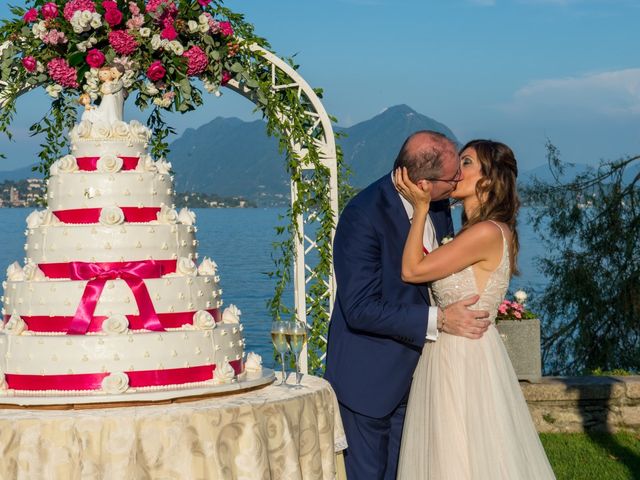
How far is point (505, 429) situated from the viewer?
4754 mm

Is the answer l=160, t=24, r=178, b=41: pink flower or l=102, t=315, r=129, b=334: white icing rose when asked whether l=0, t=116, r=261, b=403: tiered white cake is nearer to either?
l=102, t=315, r=129, b=334: white icing rose

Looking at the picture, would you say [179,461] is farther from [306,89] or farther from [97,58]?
[306,89]

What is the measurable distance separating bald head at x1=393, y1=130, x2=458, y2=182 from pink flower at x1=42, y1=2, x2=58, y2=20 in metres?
3.81

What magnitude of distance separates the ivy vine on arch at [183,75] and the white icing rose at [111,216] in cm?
166

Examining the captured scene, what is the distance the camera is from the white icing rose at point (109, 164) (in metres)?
4.58

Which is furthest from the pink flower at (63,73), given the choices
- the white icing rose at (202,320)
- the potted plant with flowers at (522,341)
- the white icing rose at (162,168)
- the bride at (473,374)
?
the potted plant with flowers at (522,341)

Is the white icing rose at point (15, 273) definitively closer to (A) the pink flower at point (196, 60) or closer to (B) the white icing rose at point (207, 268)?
(B) the white icing rose at point (207, 268)

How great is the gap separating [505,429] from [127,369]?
1.83 metres

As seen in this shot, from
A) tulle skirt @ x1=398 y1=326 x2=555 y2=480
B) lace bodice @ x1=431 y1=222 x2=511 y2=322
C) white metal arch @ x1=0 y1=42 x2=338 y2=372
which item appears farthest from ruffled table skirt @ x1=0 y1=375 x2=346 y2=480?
white metal arch @ x1=0 y1=42 x2=338 y2=372

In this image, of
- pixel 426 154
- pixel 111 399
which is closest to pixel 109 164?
pixel 111 399

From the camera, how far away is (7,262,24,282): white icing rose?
459cm

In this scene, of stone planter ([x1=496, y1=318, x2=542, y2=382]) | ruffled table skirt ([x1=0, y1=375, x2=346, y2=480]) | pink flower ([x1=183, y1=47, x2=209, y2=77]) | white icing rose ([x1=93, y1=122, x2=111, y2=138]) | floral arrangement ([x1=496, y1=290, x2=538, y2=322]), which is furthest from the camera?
floral arrangement ([x1=496, y1=290, x2=538, y2=322])

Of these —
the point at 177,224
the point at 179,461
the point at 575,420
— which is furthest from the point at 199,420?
the point at 575,420

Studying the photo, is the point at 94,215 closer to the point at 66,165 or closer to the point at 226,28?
the point at 66,165
